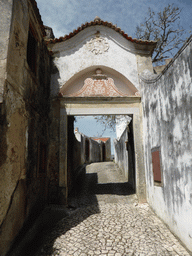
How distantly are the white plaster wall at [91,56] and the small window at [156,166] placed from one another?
2593mm

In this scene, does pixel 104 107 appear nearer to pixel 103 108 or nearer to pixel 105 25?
pixel 103 108

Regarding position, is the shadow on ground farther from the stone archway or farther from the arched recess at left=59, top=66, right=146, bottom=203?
the stone archway

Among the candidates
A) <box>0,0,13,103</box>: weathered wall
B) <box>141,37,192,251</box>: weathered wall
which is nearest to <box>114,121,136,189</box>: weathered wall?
<box>141,37,192,251</box>: weathered wall

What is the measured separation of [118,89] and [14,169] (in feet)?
14.3

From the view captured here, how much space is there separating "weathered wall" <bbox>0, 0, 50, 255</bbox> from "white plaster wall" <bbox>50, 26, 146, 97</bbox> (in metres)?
1.13

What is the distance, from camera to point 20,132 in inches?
134

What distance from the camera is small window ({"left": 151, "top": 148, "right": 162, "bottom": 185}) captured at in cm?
411

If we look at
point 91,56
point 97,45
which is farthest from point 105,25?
point 91,56

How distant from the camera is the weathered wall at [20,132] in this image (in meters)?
2.78

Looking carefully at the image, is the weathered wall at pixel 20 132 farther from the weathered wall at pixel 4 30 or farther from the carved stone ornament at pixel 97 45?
the carved stone ornament at pixel 97 45

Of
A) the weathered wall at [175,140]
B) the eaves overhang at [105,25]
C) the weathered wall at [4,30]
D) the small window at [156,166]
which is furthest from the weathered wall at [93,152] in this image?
the weathered wall at [4,30]

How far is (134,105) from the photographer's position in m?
5.97

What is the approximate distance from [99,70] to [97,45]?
0.86 metres

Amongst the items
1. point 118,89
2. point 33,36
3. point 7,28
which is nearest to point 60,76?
point 33,36
